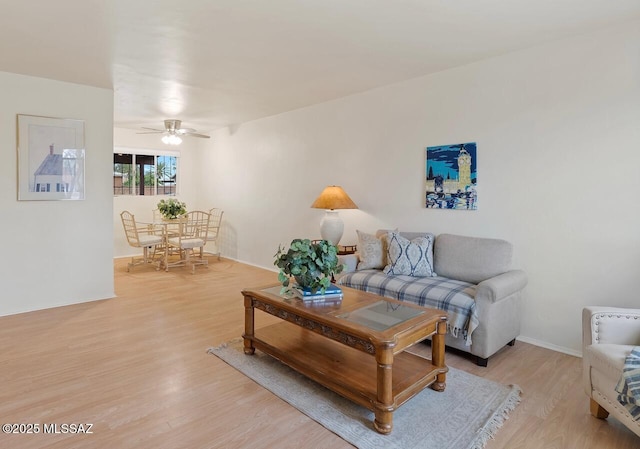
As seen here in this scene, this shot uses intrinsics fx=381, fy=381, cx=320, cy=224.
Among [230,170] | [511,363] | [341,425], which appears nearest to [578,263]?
[511,363]

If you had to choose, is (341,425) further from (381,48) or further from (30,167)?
(30,167)

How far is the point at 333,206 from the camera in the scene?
4285 millimetres

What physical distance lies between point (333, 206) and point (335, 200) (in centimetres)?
8

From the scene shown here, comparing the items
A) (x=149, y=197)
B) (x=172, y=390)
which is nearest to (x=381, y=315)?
(x=172, y=390)

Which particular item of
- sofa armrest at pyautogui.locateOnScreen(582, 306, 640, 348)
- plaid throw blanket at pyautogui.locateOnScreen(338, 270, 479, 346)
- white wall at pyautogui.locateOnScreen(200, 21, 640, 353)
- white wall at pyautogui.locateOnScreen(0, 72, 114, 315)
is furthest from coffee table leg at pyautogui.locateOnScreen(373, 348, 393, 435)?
white wall at pyautogui.locateOnScreen(0, 72, 114, 315)

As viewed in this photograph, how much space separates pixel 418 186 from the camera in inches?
154

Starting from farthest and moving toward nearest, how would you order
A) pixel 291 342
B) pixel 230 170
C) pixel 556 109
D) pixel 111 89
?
pixel 230 170 → pixel 111 89 → pixel 556 109 → pixel 291 342

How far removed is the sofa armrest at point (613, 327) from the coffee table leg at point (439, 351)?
0.77 meters

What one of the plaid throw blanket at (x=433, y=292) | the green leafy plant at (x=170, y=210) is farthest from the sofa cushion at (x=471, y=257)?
the green leafy plant at (x=170, y=210)

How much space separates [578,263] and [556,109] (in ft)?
3.97

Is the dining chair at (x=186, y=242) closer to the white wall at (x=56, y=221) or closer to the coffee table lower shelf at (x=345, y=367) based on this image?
the white wall at (x=56, y=221)

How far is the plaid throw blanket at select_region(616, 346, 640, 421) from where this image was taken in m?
1.70

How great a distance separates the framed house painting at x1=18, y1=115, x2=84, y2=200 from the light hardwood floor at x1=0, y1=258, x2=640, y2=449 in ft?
4.05

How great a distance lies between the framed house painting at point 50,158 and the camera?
3771mm
